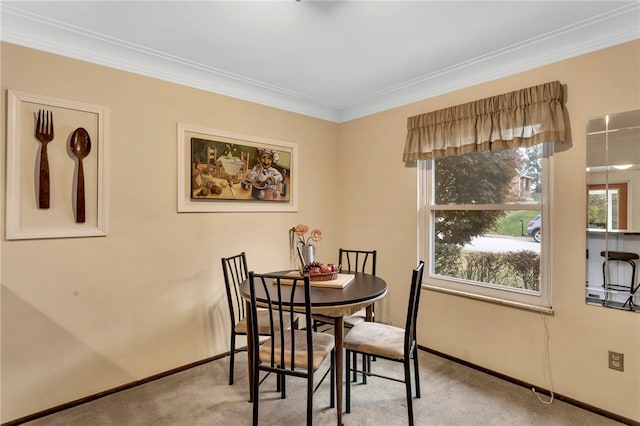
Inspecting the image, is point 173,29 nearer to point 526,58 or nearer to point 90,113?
point 90,113

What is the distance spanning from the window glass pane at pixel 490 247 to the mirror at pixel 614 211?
39 centimetres

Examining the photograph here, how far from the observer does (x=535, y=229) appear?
2576 mm

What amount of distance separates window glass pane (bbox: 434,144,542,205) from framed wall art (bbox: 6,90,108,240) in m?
2.83

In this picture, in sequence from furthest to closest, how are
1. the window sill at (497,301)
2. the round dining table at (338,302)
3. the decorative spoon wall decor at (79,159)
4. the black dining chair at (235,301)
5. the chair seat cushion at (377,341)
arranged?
the black dining chair at (235,301)
the window sill at (497,301)
the decorative spoon wall decor at (79,159)
the chair seat cushion at (377,341)
the round dining table at (338,302)

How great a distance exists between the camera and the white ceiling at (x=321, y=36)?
1.98 meters

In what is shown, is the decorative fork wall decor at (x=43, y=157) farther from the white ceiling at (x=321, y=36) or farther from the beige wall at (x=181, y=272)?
the white ceiling at (x=321, y=36)

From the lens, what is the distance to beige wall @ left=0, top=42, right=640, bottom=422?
2133mm

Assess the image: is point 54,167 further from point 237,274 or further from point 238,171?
point 237,274

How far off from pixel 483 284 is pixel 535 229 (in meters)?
0.62

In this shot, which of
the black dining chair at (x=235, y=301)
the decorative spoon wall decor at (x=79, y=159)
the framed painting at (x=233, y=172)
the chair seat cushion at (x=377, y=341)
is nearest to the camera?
the chair seat cushion at (x=377, y=341)

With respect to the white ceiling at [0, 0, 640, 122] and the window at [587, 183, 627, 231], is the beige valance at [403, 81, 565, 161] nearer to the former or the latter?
the white ceiling at [0, 0, 640, 122]

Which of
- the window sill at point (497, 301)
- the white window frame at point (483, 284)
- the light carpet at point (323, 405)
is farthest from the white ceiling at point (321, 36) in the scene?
the light carpet at point (323, 405)

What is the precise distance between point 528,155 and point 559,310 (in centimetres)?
116

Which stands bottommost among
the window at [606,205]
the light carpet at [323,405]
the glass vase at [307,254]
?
the light carpet at [323,405]
